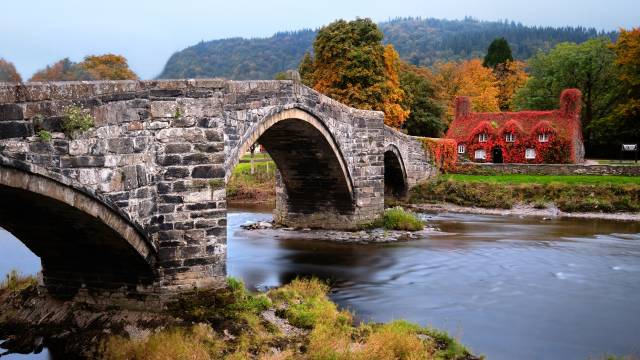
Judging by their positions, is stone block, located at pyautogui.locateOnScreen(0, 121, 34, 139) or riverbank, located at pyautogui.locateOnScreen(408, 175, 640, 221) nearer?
stone block, located at pyautogui.locateOnScreen(0, 121, 34, 139)

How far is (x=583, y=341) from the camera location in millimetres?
11117

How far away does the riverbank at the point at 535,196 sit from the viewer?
27328 millimetres

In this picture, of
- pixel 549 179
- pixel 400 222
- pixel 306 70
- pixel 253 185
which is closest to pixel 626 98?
pixel 549 179

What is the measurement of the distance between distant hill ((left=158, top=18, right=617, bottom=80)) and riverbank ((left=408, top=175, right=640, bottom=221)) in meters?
64.4

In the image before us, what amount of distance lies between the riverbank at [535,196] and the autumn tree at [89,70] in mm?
16079

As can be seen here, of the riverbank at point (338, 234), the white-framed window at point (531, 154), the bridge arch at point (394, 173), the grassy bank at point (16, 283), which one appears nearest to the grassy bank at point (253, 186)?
the bridge arch at point (394, 173)

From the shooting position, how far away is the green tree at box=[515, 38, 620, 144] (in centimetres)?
4482

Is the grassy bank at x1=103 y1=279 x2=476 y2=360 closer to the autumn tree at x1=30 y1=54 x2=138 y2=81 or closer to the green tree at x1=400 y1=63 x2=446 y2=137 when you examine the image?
the autumn tree at x1=30 y1=54 x2=138 y2=81

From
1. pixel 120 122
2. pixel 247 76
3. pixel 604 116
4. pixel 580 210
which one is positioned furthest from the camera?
pixel 247 76

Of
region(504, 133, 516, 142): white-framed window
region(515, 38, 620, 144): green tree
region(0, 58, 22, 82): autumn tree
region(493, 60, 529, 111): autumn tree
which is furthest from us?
region(493, 60, 529, 111): autumn tree

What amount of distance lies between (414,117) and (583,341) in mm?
36449

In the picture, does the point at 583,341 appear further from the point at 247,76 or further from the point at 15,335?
the point at 247,76

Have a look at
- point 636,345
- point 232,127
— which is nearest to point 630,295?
point 636,345

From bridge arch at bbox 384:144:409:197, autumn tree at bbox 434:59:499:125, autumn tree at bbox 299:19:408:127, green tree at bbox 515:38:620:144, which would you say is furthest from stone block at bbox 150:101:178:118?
autumn tree at bbox 434:59:499:125
